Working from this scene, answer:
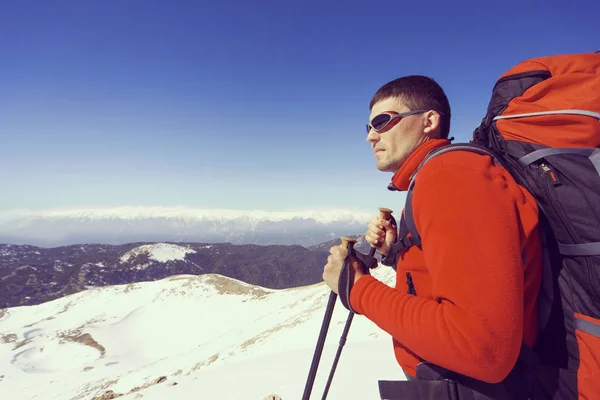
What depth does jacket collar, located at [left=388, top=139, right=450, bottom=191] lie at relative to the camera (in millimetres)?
2678

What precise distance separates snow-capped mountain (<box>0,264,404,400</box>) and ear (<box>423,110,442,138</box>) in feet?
23.7

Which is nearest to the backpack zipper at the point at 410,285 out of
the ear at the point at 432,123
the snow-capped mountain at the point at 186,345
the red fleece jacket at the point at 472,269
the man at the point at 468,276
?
the man at the point at 468,276

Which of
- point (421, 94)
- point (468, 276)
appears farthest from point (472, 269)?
point (421, 94)

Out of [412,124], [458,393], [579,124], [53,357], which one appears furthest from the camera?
[53,357]

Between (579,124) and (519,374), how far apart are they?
1.76 meters

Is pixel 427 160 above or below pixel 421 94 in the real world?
below

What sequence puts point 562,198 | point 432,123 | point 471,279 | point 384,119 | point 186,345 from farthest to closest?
point 186,345 < point 384,119 < point 432,123 < point 562,198 < point 471,279

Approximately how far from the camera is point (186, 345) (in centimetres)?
4269

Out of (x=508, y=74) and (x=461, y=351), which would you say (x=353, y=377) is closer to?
(x=461, y=351)

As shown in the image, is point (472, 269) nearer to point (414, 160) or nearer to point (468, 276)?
point (468, 276)

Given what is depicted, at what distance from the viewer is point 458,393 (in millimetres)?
2246

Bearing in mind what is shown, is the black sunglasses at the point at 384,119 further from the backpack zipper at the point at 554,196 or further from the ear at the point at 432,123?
the backpack zipper at the point at 554,196

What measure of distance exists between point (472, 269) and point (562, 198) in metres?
0.85

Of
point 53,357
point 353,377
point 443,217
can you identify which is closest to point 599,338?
point 443,217
